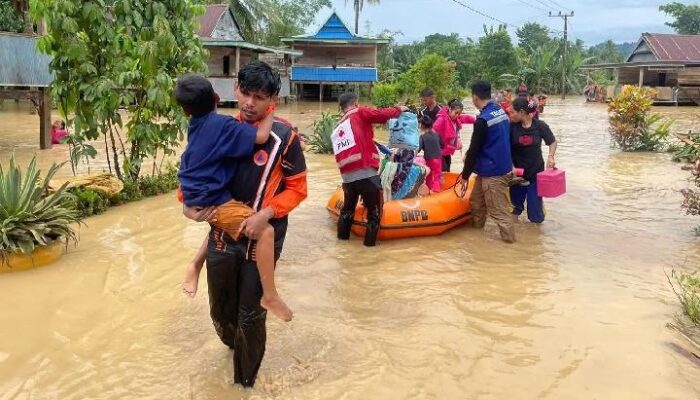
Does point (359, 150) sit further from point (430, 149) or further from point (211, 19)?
point (211, 19)

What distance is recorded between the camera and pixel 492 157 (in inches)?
259

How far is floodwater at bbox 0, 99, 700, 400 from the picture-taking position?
143 inches

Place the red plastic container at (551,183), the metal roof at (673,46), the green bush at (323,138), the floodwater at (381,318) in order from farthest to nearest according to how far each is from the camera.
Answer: the metal roof at (673,46), the green bush at (323,138), the red plastic container at (551,183), the floodwater at (381,318)

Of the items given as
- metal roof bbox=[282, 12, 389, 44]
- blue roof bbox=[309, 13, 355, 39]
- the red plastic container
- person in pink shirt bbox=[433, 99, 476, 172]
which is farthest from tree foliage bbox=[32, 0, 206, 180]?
blue roof bbox=[309, 13, 355, 39]

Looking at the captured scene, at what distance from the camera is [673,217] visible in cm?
802

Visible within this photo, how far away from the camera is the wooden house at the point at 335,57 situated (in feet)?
103

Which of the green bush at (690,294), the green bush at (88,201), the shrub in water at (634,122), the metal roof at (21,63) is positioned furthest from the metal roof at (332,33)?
the green bush at (690,294)

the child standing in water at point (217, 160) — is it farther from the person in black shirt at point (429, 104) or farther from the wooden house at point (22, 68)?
the wooden house at point (22, 68)

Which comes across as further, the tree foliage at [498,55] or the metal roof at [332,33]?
the tree foliage at [498,55]

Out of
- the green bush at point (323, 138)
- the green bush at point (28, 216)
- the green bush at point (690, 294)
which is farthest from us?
the green bush at point (323, 138)

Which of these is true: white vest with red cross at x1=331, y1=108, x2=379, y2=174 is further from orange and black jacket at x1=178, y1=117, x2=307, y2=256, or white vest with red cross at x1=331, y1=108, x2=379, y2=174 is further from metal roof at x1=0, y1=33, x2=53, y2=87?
metal roof at x1=0, y1=33, x2=53, y2=87

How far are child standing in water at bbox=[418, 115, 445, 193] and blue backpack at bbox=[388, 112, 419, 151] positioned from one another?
620 mm

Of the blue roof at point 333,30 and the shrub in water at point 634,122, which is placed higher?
the blue roof at point 333,30

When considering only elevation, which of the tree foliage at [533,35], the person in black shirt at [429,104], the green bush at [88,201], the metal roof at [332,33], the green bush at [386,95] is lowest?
the green bush at [88,201]
